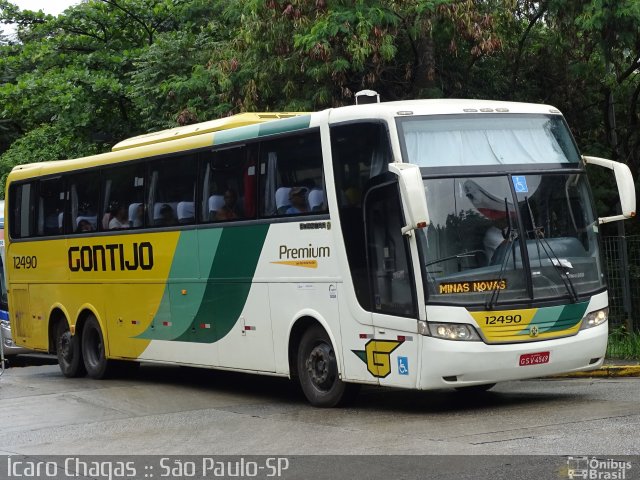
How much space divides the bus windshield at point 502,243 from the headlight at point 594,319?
0.85 ft

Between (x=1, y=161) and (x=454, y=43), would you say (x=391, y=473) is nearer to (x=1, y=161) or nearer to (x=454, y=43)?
(x=454, y=43)

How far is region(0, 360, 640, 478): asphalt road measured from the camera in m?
9.97

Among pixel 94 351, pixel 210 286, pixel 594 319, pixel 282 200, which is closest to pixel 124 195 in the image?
pixel 210 286

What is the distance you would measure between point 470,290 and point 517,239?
77 centimetres

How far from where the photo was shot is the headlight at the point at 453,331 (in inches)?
454

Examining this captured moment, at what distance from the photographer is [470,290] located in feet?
38.1

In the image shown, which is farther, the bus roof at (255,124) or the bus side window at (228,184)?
the bus side window at (228,184)

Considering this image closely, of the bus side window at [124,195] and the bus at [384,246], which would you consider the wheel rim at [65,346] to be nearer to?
the bus side window at [124,195]

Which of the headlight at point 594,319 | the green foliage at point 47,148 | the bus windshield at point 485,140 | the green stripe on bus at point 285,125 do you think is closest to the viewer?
the bus windshield at point 485,140

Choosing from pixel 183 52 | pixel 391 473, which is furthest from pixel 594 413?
pixel 183 52

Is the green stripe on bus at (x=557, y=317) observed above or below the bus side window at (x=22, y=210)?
below

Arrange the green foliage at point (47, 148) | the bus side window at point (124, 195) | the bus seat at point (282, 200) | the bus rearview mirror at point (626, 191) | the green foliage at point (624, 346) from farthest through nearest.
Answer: the green foliage at point (47, 148) → the bus side window at point (124, 195) → the green foliage at point (624, 346) → the bus seat at point (282, 200) → the bus rearview mirror at point (626, 191)

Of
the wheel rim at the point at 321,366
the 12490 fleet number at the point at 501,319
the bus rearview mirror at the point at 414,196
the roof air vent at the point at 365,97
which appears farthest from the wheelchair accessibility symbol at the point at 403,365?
the roof air vent at the point at 365,97

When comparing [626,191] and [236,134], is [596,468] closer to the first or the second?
[626,191]
